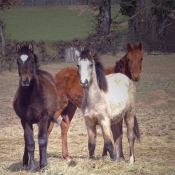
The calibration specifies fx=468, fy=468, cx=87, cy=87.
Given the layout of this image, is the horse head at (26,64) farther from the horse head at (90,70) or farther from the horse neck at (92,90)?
the horse neck at (92,90)

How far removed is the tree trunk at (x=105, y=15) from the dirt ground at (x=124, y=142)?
1193cm

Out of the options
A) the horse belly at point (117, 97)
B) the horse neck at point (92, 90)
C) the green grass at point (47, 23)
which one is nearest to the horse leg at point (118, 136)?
the horse belly at point (117, 97)

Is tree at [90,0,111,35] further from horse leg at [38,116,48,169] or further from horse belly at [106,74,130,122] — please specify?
horse leg at [38,116,48,169]

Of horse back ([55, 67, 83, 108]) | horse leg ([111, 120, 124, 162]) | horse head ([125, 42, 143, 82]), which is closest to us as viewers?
horse leg ([111, 120, 124, 162])

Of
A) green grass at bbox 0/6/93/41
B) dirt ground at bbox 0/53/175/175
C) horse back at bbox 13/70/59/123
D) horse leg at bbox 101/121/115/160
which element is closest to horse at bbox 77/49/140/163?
horse leg at bbox 101/121/115/160

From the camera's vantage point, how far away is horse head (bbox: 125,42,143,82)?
8211mm

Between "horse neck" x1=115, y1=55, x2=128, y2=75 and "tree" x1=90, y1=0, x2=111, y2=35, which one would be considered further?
"tree" x1=90, y1=0, x2=111, y2=35

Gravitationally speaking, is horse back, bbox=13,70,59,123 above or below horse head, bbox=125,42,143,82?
below

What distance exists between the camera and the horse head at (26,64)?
663 centimetres

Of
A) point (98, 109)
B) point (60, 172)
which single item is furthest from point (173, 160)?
point (60, 172)

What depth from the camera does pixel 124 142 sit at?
930 centimetres

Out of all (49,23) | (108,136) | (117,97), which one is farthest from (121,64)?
(49,23)

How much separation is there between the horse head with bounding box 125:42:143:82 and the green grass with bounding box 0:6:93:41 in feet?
66.6

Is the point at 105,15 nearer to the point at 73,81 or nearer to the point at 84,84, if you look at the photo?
the point at 73,81
